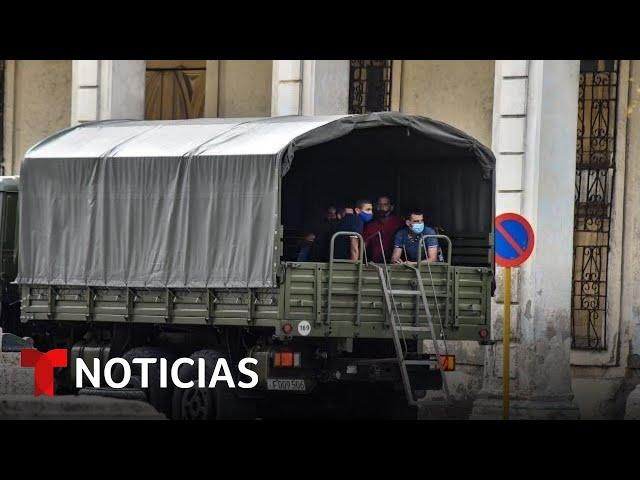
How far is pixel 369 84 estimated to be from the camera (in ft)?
88.4

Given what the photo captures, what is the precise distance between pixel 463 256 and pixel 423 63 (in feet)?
19.3

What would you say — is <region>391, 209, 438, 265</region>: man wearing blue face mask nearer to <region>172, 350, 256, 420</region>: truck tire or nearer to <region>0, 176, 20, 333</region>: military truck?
<region>172, 350, 256, 420</region>: truck tire

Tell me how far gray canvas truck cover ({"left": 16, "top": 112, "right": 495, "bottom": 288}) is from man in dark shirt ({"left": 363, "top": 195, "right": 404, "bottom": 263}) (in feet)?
3.51

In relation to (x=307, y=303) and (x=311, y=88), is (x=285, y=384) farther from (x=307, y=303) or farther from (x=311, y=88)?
(x=311, y=88)

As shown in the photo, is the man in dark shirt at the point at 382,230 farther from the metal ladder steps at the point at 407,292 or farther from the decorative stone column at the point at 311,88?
the decorative stone column at the point at 311,88

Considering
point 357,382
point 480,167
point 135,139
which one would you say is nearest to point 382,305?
point 357,382

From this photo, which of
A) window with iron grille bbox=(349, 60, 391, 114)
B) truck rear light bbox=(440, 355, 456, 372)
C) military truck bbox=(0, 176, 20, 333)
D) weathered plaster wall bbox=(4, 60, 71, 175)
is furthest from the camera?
weathered plaster wall bbox=(4, 60, 71, 175)

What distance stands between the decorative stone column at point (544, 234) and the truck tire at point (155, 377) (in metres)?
4.35

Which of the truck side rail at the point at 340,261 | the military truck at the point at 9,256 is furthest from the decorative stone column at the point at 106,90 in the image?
the truck side rail at the point at 340,261

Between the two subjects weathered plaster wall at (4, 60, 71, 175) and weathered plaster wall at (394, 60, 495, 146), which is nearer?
weathered plaster wall at (394, 60, 495, 146)

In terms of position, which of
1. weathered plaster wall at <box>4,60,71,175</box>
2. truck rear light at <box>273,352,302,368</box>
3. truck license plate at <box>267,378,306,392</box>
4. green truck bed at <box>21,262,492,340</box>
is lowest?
truck license plate at <box>267,378,306,392</box>

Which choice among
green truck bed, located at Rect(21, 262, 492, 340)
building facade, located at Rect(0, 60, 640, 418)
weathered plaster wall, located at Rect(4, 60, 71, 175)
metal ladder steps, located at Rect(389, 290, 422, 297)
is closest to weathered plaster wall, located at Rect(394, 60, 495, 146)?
building facade, located at Rect(0, 60, 640, 418)

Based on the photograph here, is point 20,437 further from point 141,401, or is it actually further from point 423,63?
point 423,63

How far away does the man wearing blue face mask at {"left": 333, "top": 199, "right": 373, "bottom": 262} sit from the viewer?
20.3 m
